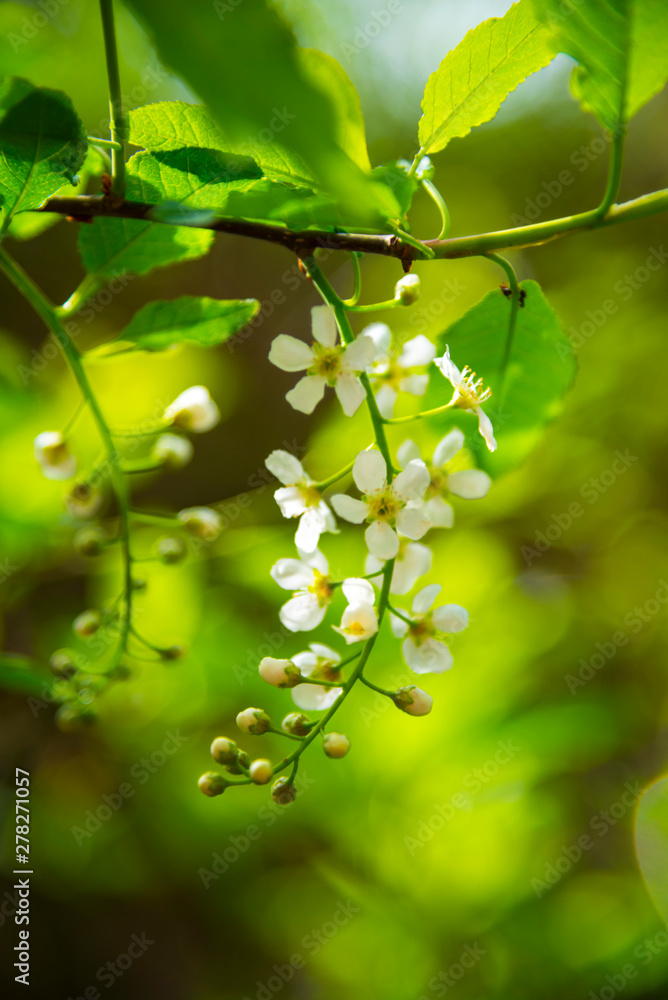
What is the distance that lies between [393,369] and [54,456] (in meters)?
0.33

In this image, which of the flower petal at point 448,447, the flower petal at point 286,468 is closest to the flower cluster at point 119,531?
the flower petal at point 286,468

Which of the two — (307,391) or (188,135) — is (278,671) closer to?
(307,391)

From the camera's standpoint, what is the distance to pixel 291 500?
53 cm

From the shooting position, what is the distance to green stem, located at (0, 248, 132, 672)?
1.71 feet

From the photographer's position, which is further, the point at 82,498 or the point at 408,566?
the point at 82,498

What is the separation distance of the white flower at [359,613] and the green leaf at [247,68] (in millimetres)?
324

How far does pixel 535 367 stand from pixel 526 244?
0.49 ft

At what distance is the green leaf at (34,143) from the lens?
344 millimetres

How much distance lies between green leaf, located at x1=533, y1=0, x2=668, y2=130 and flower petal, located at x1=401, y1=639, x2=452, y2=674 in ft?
1.17

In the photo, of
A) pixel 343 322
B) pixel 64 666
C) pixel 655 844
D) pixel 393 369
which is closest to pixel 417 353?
pixel 393 369

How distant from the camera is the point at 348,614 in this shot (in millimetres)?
471

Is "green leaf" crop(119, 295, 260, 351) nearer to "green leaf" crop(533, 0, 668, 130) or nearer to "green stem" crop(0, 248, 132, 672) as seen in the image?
"green stem" crop(0, 248, 132, 672)

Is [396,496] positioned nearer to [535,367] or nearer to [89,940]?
[535,367]

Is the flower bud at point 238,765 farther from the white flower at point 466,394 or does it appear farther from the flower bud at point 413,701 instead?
the white flower at point 466,394
